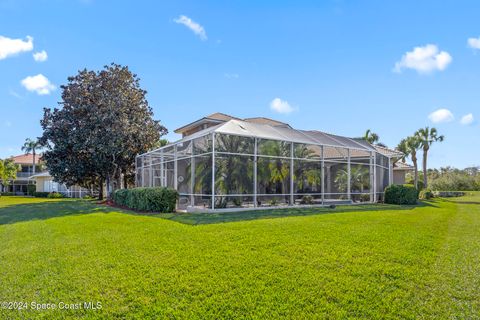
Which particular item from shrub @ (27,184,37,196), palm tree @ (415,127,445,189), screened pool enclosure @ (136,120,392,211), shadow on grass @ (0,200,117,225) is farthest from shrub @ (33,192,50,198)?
palm tree @ (415,127,445,189)

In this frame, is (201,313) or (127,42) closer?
(201,313)

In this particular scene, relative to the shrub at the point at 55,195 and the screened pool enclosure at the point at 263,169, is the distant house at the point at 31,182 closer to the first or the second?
the shrub at the point at 55,195

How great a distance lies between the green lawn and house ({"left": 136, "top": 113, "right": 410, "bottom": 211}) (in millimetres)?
5264

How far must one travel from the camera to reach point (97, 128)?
23812mm

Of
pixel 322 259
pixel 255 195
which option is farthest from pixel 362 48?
pixel 322 259

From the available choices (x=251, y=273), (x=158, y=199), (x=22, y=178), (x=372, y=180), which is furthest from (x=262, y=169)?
(x=22, y=178)

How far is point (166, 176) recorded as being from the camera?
19297 mm

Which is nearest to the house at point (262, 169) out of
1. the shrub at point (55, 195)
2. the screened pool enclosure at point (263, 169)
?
the screened pool enclosure at point (263, 169)

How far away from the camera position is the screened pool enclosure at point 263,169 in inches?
543

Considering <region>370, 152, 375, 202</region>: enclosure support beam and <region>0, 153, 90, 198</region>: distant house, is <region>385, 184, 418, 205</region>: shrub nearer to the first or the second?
<region>370, 152, 375, 202</region>: enclosure support beam

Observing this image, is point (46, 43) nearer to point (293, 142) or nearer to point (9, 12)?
point (9, 12)

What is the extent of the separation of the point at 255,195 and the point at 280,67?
7517 mm

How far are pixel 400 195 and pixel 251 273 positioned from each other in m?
16.7

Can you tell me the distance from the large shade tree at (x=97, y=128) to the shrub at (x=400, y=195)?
17402 mm
